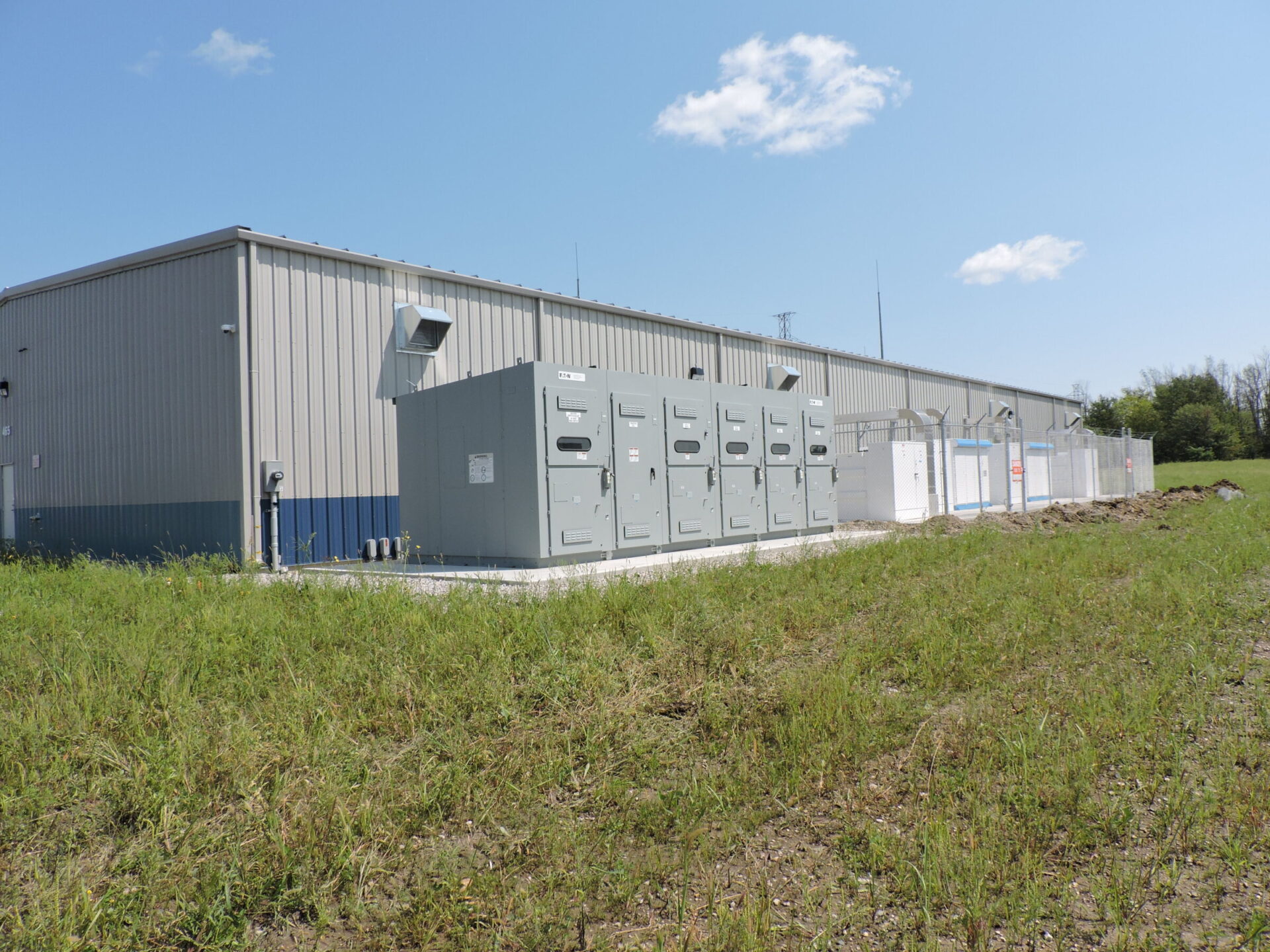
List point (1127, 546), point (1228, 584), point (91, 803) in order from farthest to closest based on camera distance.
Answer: point (1127, 546), point (1228, 584), point (91, 803)

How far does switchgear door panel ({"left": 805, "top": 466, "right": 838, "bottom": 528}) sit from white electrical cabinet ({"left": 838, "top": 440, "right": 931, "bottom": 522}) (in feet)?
9.31

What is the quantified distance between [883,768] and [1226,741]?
5.59 feet

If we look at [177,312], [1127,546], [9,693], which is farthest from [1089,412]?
[9,693]

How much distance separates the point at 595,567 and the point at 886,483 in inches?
386

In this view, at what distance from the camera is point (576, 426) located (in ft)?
34.6

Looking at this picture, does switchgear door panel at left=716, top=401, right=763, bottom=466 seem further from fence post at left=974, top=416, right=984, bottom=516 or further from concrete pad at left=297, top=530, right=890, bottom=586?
fence post at left=974, top=416, right=984, bottom=516

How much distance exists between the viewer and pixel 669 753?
4.27m

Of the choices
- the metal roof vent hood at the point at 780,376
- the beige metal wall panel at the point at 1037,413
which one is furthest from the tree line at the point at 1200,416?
the metal roof vent hood at the point at 780,376

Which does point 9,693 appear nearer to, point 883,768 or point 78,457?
point 883,768

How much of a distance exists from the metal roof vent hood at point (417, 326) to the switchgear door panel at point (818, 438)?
6.68 m

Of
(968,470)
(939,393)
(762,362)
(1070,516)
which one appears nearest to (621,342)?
(762,362)

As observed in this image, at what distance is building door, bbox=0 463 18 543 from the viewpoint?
16656 mm

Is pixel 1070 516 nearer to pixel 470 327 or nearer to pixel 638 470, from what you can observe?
pixel 638 470

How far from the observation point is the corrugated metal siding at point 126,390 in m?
12.5
